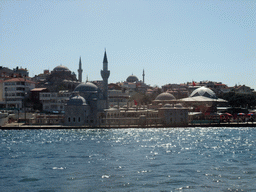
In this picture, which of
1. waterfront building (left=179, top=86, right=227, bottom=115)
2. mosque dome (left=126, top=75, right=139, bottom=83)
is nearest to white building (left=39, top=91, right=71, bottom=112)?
waterfront building (left=179, top=86, right=227, bottom=115)

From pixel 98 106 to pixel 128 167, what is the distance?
4565cm

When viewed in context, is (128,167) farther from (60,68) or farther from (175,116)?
(60,68)

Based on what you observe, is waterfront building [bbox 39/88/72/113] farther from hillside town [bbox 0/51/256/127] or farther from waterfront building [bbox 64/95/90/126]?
waterfront building [bbox 64/95/90/126]

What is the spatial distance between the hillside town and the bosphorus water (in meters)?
29.3

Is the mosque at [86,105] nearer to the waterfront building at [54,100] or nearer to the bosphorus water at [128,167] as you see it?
the waterfront building at [54,100]

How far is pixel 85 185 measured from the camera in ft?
71.0

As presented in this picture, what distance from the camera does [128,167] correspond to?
26812mm

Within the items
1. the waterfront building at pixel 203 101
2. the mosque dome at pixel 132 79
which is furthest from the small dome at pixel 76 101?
the mosque dome at pixel 132 79

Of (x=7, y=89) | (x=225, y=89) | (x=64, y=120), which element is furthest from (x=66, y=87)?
(x=225, y=89)

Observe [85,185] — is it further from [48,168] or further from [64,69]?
[64,69]

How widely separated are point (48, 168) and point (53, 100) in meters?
62.0

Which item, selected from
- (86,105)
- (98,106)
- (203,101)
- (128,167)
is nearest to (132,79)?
(203,101)

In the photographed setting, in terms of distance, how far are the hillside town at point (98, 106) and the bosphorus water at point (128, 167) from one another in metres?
29.3

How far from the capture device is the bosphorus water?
21.6 metres
